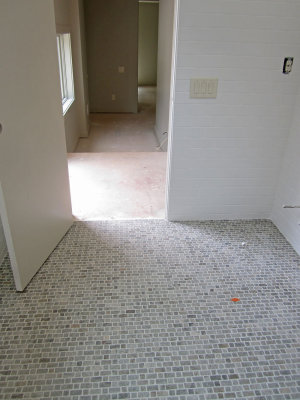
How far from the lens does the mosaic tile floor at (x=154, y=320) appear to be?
1301mm

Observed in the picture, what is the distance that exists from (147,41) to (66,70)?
18.8ft

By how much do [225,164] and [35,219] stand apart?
1.29m

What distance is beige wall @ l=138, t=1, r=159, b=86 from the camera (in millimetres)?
9406

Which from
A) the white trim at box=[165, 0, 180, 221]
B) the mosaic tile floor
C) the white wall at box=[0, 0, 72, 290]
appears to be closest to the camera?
the mosaic tile floor

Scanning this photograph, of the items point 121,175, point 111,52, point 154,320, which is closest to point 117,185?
point 121,175

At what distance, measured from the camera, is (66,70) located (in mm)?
4855

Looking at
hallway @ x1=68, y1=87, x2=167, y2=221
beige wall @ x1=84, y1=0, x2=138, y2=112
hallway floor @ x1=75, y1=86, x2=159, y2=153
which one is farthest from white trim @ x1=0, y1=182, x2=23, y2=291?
beige wall @ x1=84, y1=0, x2=138, y2=112

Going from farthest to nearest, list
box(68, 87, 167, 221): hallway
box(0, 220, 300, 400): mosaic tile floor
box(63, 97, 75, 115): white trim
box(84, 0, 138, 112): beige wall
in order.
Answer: box(84, 0, 138, 112): beige wall < box(63, 97, 75, 115): white trim < box(68, 87, 167, 221): hallway < box(0, 220, 300, 400): mosaic tile floor

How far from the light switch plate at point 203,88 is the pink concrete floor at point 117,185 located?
0.90m

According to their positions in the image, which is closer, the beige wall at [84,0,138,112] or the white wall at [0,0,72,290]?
the white wall at [0,0,72,290]

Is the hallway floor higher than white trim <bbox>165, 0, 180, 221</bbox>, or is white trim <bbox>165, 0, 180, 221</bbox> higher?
white trim <bbox>165, 0, 180, 221</bbox>

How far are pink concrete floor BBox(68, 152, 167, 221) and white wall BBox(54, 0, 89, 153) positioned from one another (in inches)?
44.6

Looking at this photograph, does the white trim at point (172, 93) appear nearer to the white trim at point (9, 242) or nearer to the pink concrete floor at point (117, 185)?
the pink concrete floor at point (117, 185)

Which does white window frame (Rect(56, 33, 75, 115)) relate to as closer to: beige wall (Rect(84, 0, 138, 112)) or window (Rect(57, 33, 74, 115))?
window (Rect(57, 33, 74, 115))
